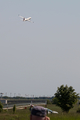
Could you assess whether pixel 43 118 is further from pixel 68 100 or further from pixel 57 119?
pixel 68 100

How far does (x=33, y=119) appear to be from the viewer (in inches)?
150

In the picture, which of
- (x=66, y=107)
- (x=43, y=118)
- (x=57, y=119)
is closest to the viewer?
(x=43, y=118)

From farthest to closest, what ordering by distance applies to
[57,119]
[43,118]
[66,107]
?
[66,107]
[57,119]
[43,118]

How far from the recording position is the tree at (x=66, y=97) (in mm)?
50844

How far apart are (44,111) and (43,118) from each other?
11 cm

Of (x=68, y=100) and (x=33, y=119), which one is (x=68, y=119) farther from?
(x=68, y=100)

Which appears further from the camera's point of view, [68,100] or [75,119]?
[68,100]

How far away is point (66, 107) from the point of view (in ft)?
166

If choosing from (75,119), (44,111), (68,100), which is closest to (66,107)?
(68,100)

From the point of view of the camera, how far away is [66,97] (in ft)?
167

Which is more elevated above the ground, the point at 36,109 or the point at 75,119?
the point at 36,109

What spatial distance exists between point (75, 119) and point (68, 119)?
73 centimetres

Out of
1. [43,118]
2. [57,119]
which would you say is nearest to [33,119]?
[43,118]

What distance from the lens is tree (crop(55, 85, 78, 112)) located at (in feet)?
167
